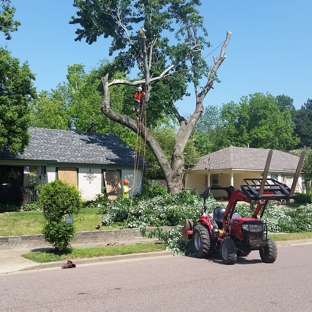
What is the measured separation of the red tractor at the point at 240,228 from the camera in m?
10.6

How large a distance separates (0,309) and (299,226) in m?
15.2

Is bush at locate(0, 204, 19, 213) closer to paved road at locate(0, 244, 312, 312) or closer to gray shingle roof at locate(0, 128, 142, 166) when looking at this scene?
gray shingle roof at locate(0, 128, 142, 166)

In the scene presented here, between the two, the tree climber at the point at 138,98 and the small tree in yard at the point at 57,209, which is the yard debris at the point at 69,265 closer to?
the small tree in yard at the point at 57,209

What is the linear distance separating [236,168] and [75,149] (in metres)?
13.6

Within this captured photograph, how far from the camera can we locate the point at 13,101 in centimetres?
2027

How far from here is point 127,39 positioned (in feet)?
89.8

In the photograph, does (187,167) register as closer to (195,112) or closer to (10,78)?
(195,112)

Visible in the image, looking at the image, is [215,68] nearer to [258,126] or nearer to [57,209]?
[57,209]

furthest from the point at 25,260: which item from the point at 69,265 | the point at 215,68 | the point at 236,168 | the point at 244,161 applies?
the point at 244,161

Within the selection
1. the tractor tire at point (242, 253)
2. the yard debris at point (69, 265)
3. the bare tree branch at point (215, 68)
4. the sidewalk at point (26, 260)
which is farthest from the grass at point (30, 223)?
the bare tree branch at point (215, 68)

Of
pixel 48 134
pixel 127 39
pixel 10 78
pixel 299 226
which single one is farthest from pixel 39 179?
pixel 299 226

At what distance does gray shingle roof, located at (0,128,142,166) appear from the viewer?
1016 inches

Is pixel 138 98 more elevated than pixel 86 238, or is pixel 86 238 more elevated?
pixel 138 98

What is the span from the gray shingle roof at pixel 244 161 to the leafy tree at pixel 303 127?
134 feet
